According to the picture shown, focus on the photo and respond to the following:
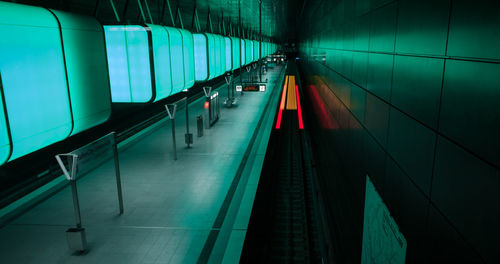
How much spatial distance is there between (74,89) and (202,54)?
7.30 m

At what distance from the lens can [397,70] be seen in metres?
4.09

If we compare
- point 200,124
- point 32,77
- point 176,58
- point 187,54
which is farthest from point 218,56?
point 32,77

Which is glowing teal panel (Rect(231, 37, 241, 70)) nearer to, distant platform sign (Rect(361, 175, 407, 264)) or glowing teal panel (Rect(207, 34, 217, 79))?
glowing teal panel (Rect(207, 34, 217, 79))

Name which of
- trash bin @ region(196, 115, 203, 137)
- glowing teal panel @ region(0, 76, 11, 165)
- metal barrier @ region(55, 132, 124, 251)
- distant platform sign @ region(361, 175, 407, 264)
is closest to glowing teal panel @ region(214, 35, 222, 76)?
trash bin @ region(196, 115, 203, 137)

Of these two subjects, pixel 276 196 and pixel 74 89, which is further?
pixel 276 196

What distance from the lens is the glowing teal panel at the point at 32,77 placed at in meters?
3.49

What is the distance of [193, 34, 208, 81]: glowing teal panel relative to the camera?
36.9 feet

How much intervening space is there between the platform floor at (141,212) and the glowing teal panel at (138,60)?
2521 mm

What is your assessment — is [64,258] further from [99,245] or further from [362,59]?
[362,59]

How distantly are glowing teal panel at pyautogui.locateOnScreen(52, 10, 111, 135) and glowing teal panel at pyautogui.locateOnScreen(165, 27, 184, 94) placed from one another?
2552 mm

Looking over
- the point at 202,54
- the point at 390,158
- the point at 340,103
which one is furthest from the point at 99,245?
the point at 202,54

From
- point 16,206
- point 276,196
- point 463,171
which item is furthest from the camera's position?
point 276,196

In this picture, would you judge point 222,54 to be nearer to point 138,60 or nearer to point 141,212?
point 138,60

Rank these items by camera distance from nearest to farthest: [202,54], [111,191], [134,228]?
1. [134,228]
2. [111,191]
3. [202,54]
